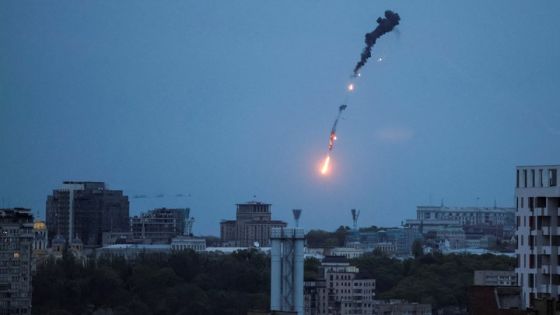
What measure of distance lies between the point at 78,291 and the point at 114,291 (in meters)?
1.85

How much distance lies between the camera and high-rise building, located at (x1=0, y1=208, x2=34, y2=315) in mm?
60950

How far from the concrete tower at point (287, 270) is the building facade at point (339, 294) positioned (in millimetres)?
29991

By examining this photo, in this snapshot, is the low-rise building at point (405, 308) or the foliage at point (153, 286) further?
the foliage at point (153, 286)

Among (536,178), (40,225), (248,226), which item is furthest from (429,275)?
(536,178)

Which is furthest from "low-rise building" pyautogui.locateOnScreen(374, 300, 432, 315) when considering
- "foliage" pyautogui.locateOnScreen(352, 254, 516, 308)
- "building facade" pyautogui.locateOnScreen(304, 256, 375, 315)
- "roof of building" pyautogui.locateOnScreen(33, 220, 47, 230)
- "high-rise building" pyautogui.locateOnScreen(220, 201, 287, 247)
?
"high-rise building" pyautogui.locateOnScreen(220, 201, 287, 247)

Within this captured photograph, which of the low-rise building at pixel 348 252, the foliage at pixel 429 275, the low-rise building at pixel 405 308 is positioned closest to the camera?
the low-rise building at pixel 405 308

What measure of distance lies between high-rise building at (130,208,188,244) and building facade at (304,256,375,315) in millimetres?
47386

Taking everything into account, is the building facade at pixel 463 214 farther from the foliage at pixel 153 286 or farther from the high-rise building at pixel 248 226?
the foliage at pixel 153 286

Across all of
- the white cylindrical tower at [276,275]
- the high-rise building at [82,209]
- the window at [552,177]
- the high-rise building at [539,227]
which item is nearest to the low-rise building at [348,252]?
the high-rise building at [82,209]

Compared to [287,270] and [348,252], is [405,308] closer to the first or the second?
[287,270]

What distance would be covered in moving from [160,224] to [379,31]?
9411 cm

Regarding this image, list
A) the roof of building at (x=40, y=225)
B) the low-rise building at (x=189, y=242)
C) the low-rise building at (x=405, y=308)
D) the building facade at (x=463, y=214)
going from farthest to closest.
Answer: the building facade at (x=463, y=214), the low-rise building at (x=189, y=242), the roof of building at (x=40, y=225), the low-rise building at (x=405, y=308)

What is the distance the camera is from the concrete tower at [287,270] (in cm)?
3981

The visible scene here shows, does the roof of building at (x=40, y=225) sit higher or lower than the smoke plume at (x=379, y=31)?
lower
